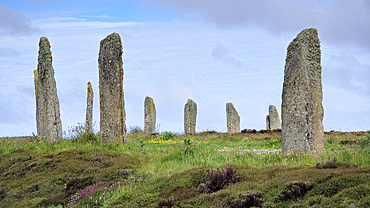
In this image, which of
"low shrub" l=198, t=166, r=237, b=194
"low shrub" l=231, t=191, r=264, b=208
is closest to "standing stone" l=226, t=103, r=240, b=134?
"low shrub" l=198, t=166, r=237, b=194

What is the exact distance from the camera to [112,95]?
637 inches

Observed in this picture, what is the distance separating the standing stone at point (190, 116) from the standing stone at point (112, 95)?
18.0 metres

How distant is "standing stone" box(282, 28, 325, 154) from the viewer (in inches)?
459

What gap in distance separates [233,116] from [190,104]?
474cm

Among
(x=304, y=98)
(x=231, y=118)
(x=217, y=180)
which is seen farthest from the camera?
(x=231, y=118)

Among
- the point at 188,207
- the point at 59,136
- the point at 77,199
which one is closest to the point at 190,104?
the point at 59,136

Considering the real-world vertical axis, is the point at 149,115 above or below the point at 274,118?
above

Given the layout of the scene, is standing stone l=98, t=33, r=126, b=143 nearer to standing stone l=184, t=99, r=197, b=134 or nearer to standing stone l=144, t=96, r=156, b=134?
standing stone l=144, t=96, r=156, b=134

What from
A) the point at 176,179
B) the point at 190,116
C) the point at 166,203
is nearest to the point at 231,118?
the point at 190,116

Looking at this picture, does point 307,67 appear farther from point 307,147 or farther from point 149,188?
point 149,188

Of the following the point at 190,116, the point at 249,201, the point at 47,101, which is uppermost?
the point at 47,101

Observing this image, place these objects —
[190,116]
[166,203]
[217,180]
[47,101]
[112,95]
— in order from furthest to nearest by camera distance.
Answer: [190,116]
[47,101]
[112,95]
[217,180]
[166,203]

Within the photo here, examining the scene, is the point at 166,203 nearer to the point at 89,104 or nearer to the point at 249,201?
the point at 249,201

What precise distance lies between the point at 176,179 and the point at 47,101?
12.8 metres
